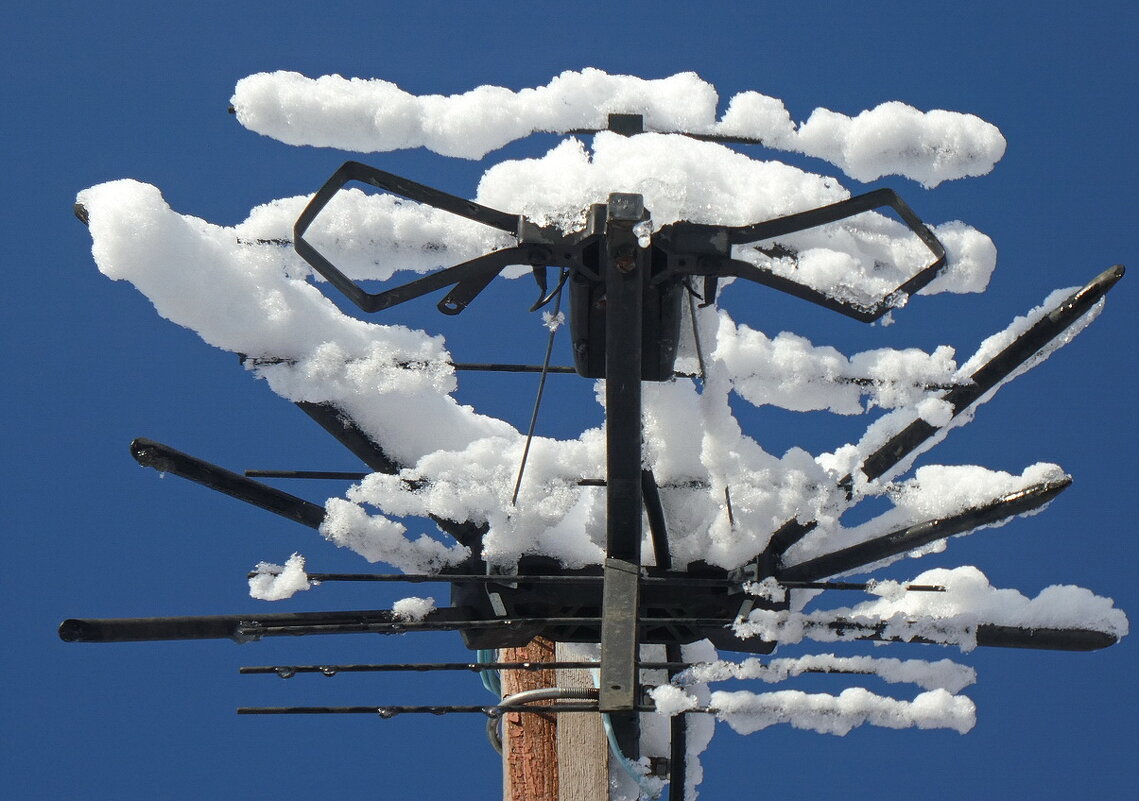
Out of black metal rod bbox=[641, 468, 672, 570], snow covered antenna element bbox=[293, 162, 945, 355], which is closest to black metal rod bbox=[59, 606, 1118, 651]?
black metal rod bbox=[641, 468, 672, 570]

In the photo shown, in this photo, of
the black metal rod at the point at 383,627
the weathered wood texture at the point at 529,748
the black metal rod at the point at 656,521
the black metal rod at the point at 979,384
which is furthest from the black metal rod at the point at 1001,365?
the weathered wood texture at the point at 529,748

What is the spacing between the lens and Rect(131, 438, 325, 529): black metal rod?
17.1ft

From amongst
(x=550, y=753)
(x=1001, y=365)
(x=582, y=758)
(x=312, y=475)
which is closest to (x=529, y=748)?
(x=550, y=753)

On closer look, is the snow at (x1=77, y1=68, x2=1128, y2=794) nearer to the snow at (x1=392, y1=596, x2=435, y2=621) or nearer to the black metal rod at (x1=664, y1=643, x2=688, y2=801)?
the snow at (x1=392, y1=596, x2=435, y2=621)

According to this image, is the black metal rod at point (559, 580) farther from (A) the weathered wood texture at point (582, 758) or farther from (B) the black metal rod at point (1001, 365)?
(A) the weathered wood texture at point (582, 758)

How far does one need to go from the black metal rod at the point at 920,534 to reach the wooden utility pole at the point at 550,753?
1.45 m

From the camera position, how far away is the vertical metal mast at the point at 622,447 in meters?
4.64

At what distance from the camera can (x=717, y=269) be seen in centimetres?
483

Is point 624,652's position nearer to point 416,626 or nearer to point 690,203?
point 416,626

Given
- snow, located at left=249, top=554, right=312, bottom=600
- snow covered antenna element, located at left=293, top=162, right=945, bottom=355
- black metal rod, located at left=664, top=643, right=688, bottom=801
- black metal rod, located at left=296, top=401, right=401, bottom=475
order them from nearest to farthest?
snow covered antenna element, located at left=293, top=162, right=945, bottom=355
snow, located at left=249, top=554, right=312, bottom=600
black metal rod, located at left=296, top=401, right=401, bottom=475
black metal rod, located at left=664, top=643, right=688, bottom=801

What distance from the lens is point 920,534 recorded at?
5.56 m

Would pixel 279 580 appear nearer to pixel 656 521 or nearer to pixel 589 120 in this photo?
pixel 656 521

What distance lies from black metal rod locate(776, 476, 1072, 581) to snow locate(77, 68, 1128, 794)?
0.07m

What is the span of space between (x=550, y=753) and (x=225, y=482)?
2.22 m
